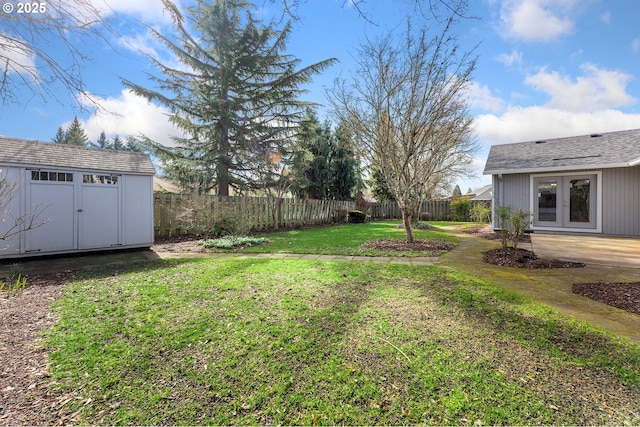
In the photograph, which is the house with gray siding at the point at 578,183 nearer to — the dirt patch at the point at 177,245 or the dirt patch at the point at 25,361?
the dirt patch at the point at 177,245

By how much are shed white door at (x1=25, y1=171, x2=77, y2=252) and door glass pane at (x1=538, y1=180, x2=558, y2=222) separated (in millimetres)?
16012

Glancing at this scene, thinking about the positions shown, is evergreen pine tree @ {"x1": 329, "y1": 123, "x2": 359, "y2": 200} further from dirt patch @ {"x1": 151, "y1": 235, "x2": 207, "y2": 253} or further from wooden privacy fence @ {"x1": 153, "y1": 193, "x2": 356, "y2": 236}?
dirt patch @ {"x1": 151, "y1": 235, "x2": 207, "y2": 253}

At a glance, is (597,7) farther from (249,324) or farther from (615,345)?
(249,324)

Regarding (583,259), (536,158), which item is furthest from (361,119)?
(536,158)

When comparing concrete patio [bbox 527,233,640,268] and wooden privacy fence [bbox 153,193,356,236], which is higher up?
wooden privacy fence [bbox 153,193,356,236]

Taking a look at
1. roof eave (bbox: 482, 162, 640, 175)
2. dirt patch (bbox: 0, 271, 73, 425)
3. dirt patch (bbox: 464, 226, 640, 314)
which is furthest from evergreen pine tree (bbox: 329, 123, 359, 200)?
dirt patch (bbox: 0, 271, 73, 425)

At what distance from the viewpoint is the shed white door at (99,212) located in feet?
23.4

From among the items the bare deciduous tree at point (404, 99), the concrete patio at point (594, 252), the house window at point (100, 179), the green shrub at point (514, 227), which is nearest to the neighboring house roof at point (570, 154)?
the concrete patio at point (594, 252)

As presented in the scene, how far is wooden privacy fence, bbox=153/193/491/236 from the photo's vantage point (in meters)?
9.63

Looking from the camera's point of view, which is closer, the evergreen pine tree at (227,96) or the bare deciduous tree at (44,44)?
the bare deciduous tree at (44,44)

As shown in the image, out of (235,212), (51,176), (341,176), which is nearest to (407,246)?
(235,212)

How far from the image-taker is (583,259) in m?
5.88

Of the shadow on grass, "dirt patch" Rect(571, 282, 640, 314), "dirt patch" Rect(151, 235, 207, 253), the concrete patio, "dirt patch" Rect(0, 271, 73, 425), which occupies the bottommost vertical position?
"dirt patch" Rect(0, 271, 73, 425)

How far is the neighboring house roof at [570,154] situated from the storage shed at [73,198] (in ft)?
43.9
